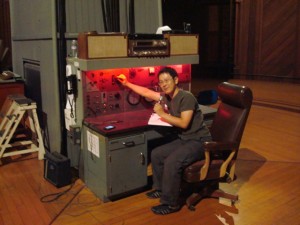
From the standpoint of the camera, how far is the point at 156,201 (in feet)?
11.9

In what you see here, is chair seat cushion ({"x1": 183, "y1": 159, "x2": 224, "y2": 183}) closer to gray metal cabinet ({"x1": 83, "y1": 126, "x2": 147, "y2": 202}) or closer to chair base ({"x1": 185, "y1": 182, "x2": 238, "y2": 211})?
chair base ({"x1": 185, "y1": 182, "x2": 238, "y2": 211})

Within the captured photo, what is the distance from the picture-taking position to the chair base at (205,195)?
3.48 meters

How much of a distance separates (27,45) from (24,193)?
2.45 metres

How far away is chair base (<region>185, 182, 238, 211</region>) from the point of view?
3477 millimetres

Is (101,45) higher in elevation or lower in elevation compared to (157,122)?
higher

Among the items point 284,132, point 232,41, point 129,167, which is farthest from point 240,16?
point 129,167

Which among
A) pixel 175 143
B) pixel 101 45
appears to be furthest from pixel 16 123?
pixel 175 143

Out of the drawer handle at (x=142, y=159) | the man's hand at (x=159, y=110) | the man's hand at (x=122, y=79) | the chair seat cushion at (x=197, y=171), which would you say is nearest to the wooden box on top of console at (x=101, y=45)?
the man's hand at (x=122, y=79)

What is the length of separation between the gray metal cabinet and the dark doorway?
848 cm

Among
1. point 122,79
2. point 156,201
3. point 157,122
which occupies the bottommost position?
point 156,201

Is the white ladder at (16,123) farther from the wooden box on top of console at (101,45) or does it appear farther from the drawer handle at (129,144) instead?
the drawer handle at (129,144)

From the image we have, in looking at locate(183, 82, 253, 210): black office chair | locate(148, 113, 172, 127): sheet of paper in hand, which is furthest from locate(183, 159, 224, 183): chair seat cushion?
locate(148, 113, 172, 127): sheet of paper in hand

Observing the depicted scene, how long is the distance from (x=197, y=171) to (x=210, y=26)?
931 cm

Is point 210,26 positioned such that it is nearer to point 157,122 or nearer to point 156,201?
point 157,122
